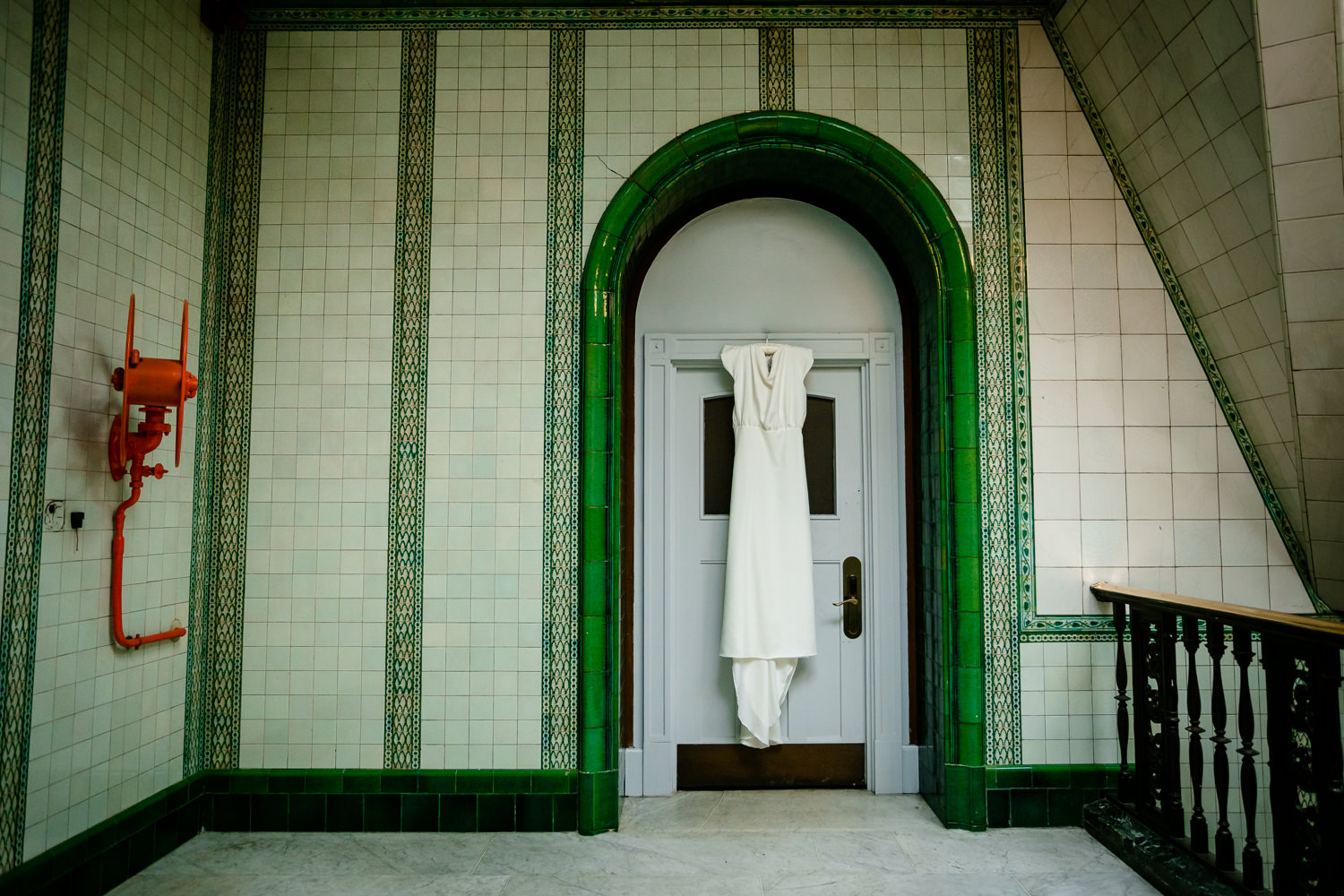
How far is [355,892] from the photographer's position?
2.92 meters

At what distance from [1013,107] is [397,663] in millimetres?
3561

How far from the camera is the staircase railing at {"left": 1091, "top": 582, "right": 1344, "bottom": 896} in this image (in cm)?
220

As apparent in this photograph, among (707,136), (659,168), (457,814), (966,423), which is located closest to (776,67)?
(707,136)

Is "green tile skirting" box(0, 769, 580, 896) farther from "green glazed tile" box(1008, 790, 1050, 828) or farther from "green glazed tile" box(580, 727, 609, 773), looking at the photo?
"green glazed tile" box(1008, 790, 1050, 828)

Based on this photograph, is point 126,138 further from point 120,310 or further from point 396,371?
point 396,371

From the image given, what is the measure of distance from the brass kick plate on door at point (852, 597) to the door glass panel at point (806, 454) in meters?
0.27

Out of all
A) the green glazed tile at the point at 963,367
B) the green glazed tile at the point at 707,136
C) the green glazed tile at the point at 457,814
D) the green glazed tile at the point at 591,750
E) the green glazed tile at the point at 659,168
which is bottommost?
the green glazed tile at the point at 457,814

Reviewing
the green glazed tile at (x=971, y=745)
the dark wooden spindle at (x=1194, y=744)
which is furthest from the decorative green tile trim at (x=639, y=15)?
the green glazed tile at (x=971, y=745)

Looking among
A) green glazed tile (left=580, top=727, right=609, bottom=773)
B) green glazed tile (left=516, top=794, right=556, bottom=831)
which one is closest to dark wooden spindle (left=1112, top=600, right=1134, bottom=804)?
green glazed tile (left=580, top=727, right=609, bottom=773)

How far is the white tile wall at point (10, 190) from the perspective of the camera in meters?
2.55

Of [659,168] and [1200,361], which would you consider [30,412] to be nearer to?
[659,168]

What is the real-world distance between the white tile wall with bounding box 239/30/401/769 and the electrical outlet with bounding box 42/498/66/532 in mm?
804

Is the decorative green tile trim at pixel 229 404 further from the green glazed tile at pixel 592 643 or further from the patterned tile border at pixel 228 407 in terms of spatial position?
the green glazed tile at pixel 592 643

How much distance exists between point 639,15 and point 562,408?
5.79 feet
